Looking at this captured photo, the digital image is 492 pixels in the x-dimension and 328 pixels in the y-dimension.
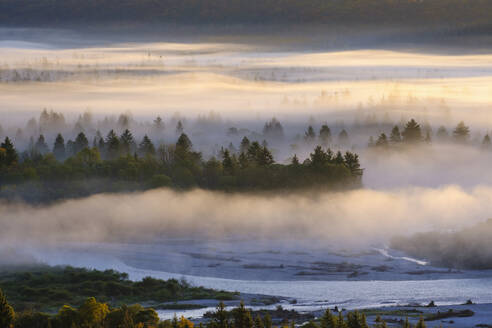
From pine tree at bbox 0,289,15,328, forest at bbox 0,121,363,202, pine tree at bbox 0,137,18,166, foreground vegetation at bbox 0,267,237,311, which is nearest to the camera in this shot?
pine tree at bbox 0,289,15,328

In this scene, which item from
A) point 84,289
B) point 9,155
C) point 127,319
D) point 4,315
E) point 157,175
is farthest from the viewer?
point 9,155

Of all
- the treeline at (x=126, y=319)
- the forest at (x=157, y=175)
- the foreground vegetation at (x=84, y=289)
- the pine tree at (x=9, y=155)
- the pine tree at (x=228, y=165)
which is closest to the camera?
the treeline at (x=126, y=319)

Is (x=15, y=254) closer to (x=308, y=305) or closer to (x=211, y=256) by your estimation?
(x=211, y=256)

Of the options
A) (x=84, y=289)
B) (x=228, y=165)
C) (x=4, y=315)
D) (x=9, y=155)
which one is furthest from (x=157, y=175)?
(x=4, y=315)

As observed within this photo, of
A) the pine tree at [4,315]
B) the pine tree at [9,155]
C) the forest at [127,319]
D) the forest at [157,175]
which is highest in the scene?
the pine tree at [9,155]

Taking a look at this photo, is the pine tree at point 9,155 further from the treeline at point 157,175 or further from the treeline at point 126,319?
the treeline at point 126,319

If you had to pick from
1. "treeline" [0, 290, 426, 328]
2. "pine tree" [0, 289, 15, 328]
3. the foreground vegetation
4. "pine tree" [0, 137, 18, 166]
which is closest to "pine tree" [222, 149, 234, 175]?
"pine tree" [0, 137, 18, 166]

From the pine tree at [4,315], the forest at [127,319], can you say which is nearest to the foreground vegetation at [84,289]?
the forest at [127,319]

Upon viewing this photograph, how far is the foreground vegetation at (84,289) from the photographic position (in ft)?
341

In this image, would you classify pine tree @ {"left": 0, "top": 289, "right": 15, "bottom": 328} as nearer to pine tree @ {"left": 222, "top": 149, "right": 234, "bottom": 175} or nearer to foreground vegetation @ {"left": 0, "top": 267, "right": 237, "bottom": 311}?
foreground vegetation @ {"left": 0, "top": 267, "right": 237, "bottom": 311}

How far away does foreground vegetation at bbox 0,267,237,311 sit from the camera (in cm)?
10388

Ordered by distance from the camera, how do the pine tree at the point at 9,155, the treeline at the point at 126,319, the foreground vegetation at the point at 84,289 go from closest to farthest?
the treeline at the point at 126,319 < the foreground vegetation at the point at 84,289 < the pine tree at the point at 9,155

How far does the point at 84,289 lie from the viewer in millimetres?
108562

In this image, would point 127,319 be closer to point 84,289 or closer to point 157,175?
point 84,289
